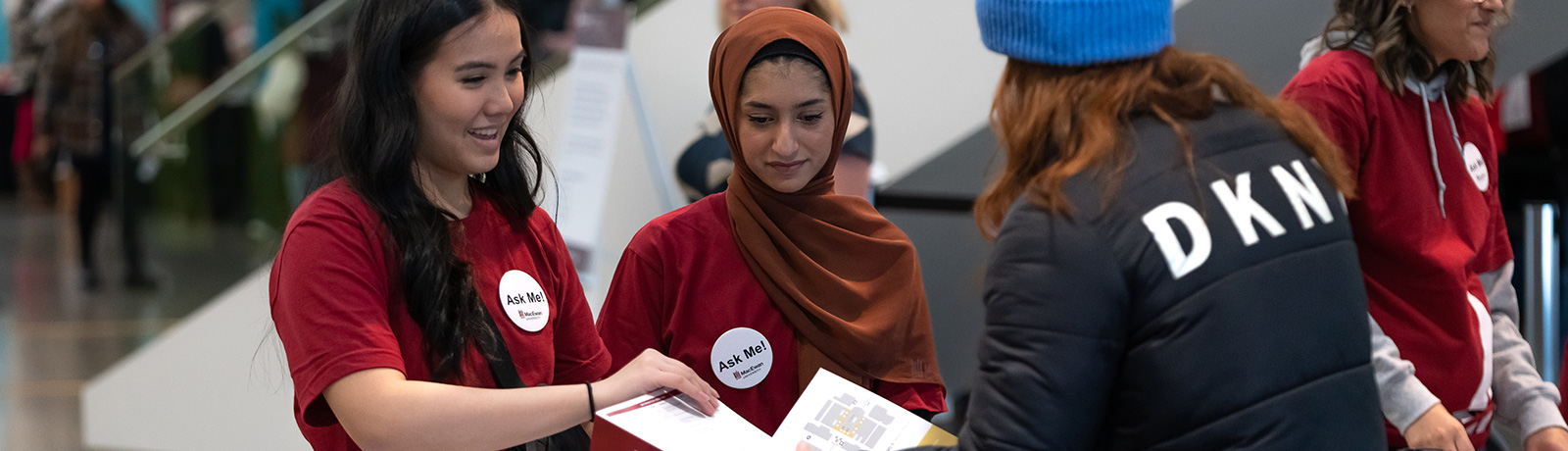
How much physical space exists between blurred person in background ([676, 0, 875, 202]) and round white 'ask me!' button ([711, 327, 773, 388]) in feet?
2.42

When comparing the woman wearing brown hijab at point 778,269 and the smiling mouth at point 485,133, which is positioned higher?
the smiling mouth at point 485,133

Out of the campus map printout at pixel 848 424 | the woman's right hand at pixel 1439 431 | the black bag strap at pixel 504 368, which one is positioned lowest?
the woman's right hand at pixel 1439 431

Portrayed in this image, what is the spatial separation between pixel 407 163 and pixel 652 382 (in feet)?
1.32

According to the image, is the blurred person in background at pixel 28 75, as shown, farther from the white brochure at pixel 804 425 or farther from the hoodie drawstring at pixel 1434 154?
the hoodie drawstring at pixel 1434 154

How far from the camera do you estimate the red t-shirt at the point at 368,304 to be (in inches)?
53.4

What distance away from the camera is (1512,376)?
6.38 feet

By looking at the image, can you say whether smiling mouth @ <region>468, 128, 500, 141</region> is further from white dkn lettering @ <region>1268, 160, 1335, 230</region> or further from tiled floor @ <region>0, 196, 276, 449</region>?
tiled floor @ <region>0, 196, 276, 449</region>

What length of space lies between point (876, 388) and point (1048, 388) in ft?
2.59

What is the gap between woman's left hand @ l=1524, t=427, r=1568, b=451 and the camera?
6.15ft

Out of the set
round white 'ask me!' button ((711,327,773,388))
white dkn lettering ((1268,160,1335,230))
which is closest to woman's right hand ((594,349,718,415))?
round white 'ask me!' button ((711,327,773,388))

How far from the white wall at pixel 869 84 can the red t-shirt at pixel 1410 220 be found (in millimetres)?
1962

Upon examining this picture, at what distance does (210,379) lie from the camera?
4.45 m

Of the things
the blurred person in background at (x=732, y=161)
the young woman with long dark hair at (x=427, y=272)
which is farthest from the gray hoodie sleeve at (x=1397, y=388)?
the blurred person in background at (x=732, y=161)

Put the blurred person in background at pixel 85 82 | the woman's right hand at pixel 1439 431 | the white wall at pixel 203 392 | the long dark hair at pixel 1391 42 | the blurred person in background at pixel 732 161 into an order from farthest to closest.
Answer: the blurred person in background at pixel 85 82 < the white wall at pixel 203 392 < the blurred person in background at pixel 732 161 < the long dark hair at pixel 1391 42 < the woman's right hand at pixel 1439 431
